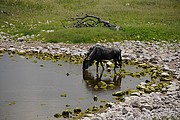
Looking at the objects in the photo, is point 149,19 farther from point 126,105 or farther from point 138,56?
point 126,105

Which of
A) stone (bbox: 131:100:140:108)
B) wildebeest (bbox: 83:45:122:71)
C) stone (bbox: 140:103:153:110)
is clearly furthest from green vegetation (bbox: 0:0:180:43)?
stone (bbox: 140:103:153:110)

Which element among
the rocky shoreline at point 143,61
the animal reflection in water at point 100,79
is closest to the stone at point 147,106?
the rocky shoreline at point 143,61

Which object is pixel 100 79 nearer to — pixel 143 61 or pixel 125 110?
pixel 143 61

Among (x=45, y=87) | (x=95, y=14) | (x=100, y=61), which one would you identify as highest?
(x=95, y=14)

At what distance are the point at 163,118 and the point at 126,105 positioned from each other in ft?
11.0

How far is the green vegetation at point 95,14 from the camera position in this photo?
121 feet

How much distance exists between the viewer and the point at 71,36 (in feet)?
117

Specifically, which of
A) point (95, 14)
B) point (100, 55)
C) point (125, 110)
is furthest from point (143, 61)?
point (95, 14)

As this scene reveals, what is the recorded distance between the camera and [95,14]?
52.6 meters

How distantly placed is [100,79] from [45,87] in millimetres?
3947

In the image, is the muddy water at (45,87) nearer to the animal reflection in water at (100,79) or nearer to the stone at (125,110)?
the animal reflection in water at (100,79)

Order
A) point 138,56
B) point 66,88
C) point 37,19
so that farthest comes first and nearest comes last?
point 37,19 < point 138,56 < point 66,88

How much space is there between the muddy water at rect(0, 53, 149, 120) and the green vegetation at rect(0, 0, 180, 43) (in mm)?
8917

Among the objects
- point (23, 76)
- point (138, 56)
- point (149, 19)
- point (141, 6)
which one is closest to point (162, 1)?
point (141, 6)
